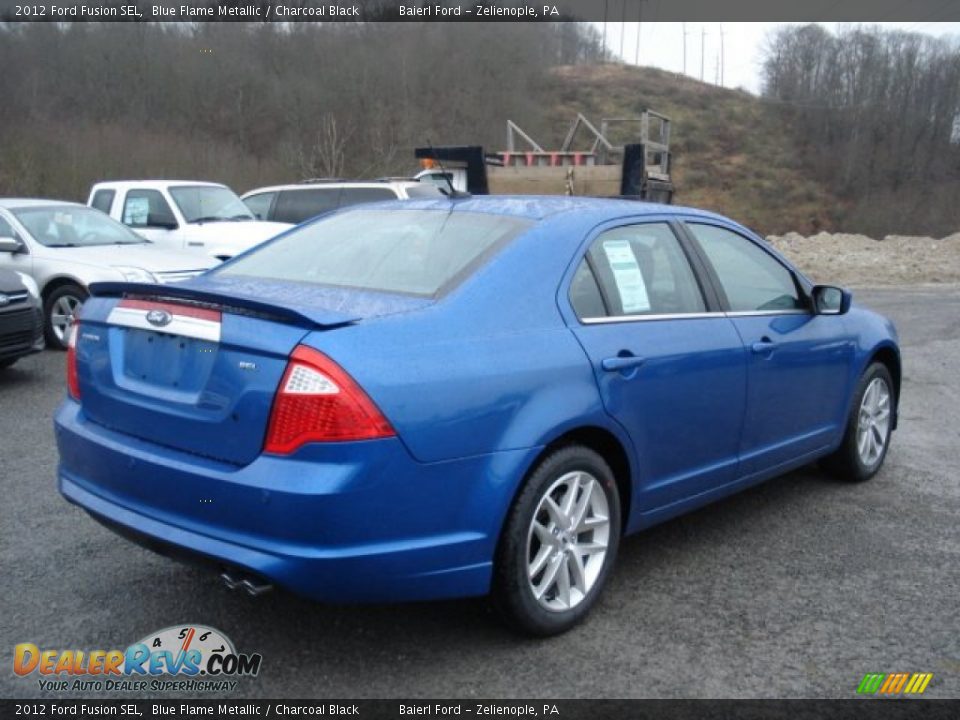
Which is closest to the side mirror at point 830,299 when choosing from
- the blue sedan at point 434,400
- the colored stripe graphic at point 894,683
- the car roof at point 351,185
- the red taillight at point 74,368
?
the blue sedan at point 434,400

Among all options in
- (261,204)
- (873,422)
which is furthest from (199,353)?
(261,204)

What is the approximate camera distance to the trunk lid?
9.62ft

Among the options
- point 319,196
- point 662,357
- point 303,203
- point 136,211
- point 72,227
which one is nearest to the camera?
point 662,357

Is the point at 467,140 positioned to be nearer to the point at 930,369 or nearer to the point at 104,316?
the point at 930,369

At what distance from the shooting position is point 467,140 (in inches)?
2254

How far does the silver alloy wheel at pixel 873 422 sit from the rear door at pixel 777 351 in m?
0.35

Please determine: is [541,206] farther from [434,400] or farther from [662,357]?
[434,400]

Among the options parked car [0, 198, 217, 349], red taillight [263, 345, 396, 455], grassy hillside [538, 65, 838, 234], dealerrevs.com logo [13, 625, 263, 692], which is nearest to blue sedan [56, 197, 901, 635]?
red taillight [263, 345, 396, 455]

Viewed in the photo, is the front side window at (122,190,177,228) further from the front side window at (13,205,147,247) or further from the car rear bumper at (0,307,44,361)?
the car rear bumper at (0,307,44,361)

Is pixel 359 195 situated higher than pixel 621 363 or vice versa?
pixel 359 195

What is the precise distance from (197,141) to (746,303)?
45825mm

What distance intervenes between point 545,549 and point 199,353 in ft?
4.60

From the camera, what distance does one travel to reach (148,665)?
3.23 metres

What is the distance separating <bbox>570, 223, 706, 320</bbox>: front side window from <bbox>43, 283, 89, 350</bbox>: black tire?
7483 mm
